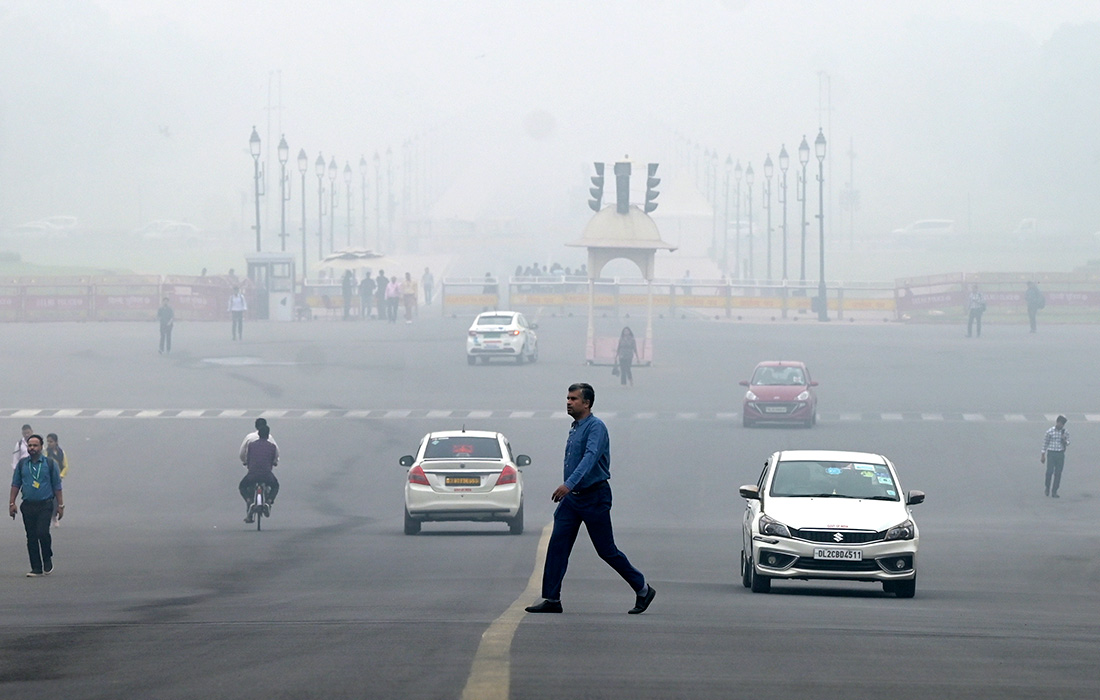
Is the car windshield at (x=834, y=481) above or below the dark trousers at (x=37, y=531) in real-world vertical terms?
above

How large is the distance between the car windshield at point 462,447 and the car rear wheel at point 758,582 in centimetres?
783

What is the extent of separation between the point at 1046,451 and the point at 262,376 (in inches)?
920

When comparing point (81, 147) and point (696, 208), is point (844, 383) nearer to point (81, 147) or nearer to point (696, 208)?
point (696, 208)

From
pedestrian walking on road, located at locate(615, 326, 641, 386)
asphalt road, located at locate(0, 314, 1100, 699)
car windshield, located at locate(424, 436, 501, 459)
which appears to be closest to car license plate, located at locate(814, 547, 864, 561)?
asphalt road, located at locate(0, 314, 1100, 699)

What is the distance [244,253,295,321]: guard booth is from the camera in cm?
6675

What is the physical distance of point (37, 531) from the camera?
714 inches

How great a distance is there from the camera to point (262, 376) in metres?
47.5

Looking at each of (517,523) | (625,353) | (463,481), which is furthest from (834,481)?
(625,353)

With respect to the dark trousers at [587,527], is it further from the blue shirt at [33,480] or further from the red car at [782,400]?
the red car at [782,400]

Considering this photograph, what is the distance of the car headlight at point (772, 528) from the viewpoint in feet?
49.7

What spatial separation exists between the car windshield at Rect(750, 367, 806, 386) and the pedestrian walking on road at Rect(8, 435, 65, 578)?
76.0 ft

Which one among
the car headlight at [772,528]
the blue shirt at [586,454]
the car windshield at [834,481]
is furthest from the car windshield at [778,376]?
the blue shirt at [586,454]

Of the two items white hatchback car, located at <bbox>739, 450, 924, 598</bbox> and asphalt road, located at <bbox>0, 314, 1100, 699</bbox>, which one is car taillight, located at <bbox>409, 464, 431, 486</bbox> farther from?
white hatchback car, located at <bbox>739, 450, 924, 598</bbox>

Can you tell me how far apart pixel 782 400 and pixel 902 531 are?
933 inches
